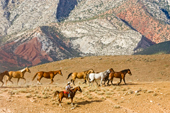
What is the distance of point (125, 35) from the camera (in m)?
Result: 164

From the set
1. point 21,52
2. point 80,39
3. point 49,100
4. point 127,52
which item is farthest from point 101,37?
point 49,100

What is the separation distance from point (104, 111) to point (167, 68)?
1478 inches

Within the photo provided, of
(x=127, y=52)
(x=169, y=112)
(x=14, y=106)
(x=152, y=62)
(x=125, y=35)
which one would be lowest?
(x=169, y=112)

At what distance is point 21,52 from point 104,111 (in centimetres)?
16343

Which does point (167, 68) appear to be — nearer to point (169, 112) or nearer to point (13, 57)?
point (169, 112)

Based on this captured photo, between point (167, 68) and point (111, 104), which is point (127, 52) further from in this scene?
point (111, 104)

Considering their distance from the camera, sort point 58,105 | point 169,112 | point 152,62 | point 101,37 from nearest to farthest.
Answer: point 169,112, point 58,105, point 152,62, point 101,37

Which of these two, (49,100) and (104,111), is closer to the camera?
(104,111)

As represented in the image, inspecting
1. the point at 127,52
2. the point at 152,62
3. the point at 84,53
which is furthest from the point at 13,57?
the point at 152,62

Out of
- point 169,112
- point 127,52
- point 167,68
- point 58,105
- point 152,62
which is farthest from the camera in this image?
point 127,52

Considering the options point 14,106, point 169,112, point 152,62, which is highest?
point 152,62

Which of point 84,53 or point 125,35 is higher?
point 125,35

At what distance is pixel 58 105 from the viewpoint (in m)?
16.8

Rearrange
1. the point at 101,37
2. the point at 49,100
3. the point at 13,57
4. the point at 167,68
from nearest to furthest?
the point at 49,100 < the point at 167,68 < the point at 13,57 < the point at 101,37
